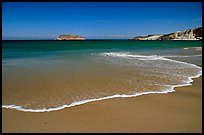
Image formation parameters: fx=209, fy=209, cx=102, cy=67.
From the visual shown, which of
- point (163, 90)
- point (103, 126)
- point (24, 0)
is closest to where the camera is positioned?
point (24, 0)

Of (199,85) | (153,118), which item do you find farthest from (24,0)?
(199,85)

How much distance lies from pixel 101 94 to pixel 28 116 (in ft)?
6.90

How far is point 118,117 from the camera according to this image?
4.02 metres

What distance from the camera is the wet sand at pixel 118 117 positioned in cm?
357

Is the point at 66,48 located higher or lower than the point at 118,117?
higher

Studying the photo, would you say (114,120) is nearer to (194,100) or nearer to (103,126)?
(103,126)

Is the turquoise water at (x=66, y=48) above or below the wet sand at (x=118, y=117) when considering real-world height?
above

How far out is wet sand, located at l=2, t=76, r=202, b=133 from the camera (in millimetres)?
3574

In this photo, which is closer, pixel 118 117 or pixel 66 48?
pixel 118 117

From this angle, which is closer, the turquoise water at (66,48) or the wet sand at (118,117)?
the wet sand at (118,117)

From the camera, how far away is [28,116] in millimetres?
4055

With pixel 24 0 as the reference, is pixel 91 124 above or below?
below

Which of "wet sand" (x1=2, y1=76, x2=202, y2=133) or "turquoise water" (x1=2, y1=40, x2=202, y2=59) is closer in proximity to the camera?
"wet sand" (x1=2, y1=76, x2=202, y2=133)

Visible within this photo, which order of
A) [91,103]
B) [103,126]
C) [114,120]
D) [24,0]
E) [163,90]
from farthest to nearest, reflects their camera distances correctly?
1. [163,90]
2. [91,103]
3. [114,120]
4. [103,126]
5. [24,0]
